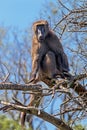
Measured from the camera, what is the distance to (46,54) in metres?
7.62

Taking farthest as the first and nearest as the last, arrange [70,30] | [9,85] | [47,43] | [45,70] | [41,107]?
1. [47,43]
2. [45,70]
3. [70,30]
4. [41,107]
5. [9,85]

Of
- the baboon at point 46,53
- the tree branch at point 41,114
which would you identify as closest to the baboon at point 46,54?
the baboon at point 46,53

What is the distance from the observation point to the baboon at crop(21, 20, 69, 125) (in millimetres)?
7266

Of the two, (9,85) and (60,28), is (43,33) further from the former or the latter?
(9,85)

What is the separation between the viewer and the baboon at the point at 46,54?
7.27 m

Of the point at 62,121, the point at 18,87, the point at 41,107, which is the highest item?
the point at 18,87

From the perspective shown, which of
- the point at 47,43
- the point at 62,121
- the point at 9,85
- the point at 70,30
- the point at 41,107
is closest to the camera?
the point at 9,85

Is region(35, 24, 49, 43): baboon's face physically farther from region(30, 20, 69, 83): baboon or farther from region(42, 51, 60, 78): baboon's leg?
region(42, 51, 60, 78): baboon's leg

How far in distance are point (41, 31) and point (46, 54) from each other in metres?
0.49

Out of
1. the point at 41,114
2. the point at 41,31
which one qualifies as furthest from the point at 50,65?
the point at 41,114

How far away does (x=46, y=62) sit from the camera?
24.5 feet

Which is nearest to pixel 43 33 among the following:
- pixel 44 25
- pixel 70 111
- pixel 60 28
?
pixel 44 25

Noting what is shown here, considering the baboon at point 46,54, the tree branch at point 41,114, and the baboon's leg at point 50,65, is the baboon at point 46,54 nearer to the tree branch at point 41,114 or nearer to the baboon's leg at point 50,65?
the baboon's leg at point 50,65

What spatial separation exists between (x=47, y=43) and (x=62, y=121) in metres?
2.46
